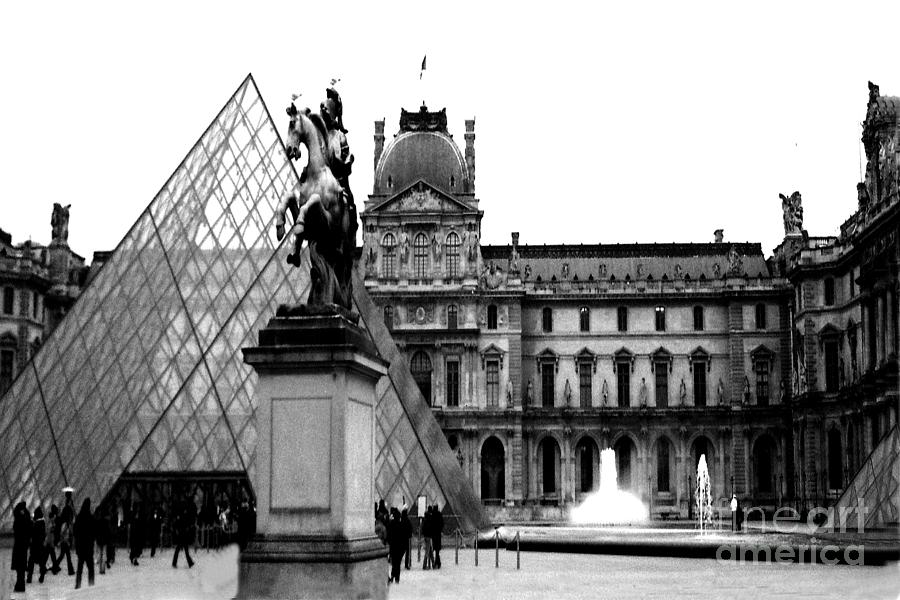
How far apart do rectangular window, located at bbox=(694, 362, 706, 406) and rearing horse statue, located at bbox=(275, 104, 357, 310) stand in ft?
177

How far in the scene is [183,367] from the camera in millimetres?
26266

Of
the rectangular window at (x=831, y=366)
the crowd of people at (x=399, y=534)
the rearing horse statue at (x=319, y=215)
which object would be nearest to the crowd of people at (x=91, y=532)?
the crowd of people at (x=399, y=534)

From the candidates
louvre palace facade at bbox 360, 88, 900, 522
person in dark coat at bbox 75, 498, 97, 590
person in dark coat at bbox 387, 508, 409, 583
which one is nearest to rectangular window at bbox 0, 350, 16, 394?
louvre palace facade at bbox 360, 88, 900, 522

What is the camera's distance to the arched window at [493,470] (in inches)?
2424

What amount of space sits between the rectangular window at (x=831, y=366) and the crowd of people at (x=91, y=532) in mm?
36050

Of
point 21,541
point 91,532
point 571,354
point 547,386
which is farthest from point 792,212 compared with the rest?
point 21,541

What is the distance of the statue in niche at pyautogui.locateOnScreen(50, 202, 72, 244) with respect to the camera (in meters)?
62.2

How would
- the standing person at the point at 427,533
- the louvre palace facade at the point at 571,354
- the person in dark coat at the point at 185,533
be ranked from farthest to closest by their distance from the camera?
the louvre palace facade at the point at 571,354 < the standing person at the point at 427,533 < the person in dark coat at the point at 185,533

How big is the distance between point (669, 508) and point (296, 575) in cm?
5329

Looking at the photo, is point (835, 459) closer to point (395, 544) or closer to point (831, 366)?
point (831, 366)

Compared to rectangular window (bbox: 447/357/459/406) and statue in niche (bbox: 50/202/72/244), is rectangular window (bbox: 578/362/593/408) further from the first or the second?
statue in niche (bbox: 50/202/72/244)

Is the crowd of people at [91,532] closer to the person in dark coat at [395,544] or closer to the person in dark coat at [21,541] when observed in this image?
the person in dark coat at [21,541]

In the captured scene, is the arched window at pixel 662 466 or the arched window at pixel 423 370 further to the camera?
the arched window at pixel 662 466

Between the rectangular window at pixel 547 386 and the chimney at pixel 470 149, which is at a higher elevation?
the chimney at pixel 470 149
